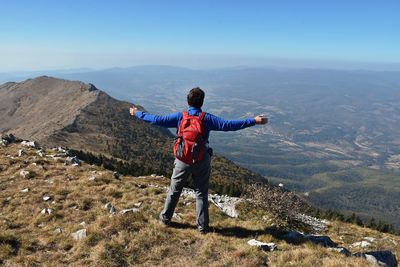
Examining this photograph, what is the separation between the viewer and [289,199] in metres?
20.4

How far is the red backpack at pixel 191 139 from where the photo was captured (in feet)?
34.9

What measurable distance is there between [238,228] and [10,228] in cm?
742

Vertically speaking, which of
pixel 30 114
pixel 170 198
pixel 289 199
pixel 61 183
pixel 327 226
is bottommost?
pixel 30 114

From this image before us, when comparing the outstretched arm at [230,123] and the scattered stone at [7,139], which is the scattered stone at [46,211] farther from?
the scattered stone at [7,139]

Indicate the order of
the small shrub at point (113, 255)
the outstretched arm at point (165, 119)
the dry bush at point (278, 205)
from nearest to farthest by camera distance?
the small shrub at point (113, 255)
the outstretched arm at point (165, 119)
the dry bush at point (278, 205)

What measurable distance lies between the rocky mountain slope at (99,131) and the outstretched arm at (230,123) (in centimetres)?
7626

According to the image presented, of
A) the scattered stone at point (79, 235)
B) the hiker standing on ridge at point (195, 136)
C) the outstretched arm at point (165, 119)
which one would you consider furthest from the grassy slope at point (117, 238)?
the outstretched arm at point (165, 119)

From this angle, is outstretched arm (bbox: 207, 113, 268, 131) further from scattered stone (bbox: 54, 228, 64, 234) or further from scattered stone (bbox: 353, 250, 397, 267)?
scattered stone (bbox: 54, 228, 64, 234)

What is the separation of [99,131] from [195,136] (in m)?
137

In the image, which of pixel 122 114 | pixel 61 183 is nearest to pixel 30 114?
pixel 122 114

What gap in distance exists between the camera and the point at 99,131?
143 metres

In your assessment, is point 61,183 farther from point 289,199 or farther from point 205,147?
point 289,199

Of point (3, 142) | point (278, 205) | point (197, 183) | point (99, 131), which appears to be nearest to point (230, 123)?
point (197, 183)

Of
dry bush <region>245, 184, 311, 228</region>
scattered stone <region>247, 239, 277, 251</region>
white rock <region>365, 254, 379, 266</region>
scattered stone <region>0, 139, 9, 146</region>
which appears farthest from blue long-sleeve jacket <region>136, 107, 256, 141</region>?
scattered stone <region>0, 139, 9, 146</region>
